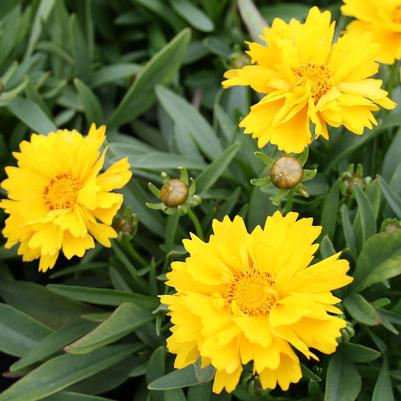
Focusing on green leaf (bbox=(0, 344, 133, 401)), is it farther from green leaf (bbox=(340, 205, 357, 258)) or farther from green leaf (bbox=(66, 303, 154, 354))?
green leaf (bbox=(340, 205, 357, 258))

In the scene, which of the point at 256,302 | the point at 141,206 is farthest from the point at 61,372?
the point at 256,302

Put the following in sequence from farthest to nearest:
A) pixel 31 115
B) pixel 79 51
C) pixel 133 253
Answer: pixel 79 51
pixel 31 115
pixel 133 253

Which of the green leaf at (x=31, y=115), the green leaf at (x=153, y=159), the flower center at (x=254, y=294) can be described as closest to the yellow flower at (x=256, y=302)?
the flower center at (x=254, y=294)

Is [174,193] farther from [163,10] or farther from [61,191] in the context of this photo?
[163,10]

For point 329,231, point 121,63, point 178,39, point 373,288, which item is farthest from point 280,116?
point 121,63

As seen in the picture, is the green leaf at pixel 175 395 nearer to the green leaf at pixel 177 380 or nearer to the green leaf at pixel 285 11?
the green leaf at pixel 177 380
